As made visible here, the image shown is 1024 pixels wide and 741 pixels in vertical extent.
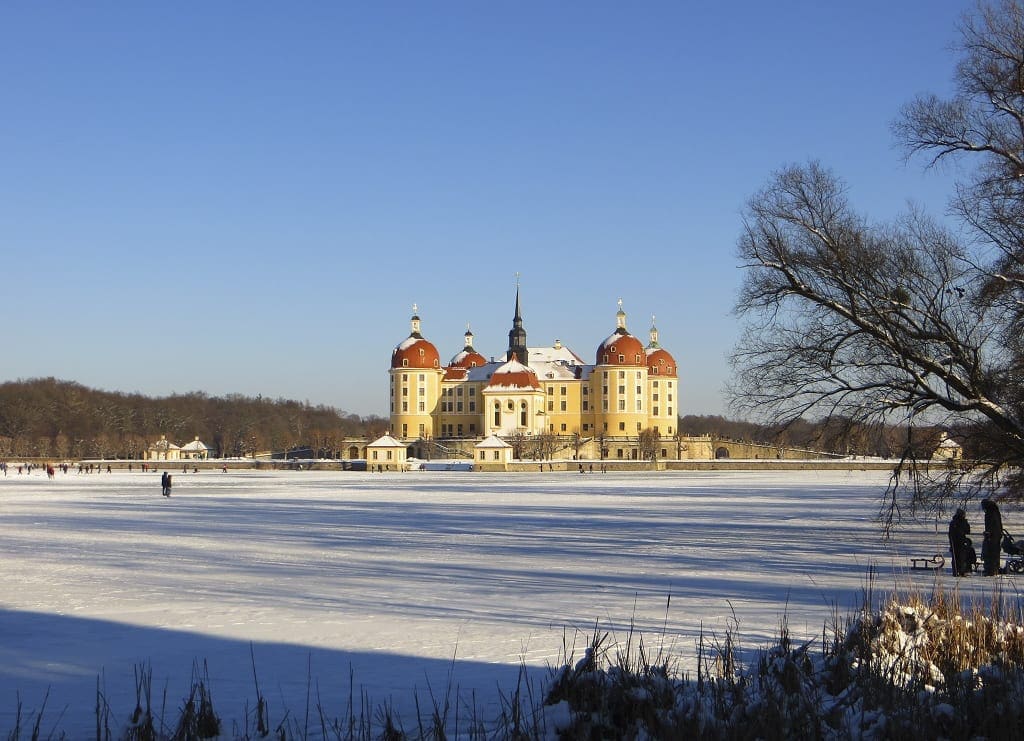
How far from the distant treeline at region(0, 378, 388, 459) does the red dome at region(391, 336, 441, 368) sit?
9.06 meters

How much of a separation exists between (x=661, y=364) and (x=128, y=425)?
225 feet

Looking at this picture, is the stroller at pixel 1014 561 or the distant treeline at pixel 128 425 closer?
the stroller at pixel 1014 561

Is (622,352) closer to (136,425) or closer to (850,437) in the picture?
→ (136,425)

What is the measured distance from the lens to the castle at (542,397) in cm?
10725

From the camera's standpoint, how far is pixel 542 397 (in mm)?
111438

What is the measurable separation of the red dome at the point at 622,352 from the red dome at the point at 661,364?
17.0 ft

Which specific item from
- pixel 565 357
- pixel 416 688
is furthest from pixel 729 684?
pixel 565 357

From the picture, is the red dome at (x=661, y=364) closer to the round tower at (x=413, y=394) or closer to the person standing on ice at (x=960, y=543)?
the round tower at (x=413, y=394)

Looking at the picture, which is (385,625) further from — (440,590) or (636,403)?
(636,403)

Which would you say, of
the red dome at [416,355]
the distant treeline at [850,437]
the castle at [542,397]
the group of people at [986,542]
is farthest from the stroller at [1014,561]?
the red dome at [416,355]

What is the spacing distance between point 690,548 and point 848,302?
504 centimetres

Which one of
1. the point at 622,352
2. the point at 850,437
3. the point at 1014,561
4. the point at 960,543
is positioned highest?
the point at 622,352

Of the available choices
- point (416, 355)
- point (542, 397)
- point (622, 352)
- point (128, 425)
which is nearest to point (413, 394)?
point (416, 355)

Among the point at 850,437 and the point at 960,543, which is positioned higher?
the point at 850,437
